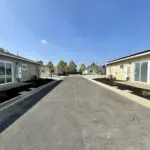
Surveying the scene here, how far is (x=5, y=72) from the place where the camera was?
12352mm

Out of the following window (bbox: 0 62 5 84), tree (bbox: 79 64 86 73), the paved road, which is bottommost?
the paved road

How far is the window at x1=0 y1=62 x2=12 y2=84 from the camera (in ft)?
38.4

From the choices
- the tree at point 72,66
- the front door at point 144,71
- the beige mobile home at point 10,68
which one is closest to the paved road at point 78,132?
the beige mobile home at point 10,68

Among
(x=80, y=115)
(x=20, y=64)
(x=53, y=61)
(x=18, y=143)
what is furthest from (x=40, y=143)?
(x=53, y=61)

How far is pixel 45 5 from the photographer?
1452 centimetres

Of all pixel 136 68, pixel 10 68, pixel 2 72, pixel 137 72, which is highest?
pixel 136 68

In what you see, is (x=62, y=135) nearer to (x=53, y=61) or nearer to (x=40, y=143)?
(x=40, y=143)

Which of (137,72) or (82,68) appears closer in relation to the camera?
(137,72)

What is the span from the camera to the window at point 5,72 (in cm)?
1171

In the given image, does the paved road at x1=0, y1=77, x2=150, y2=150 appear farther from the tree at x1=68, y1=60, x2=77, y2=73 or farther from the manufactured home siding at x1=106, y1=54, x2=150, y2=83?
the tree at x1=68, y1=60, x2=77, y2=73

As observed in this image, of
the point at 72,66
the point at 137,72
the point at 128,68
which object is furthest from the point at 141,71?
the point at 72,66

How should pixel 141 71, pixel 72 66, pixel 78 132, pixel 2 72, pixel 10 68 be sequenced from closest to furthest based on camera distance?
pixel 78 132 → pixel 2 72 → pixel 10 68 → pixel 141 71 → pixel 72 66

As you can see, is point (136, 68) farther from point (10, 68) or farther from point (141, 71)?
point (10, 68)

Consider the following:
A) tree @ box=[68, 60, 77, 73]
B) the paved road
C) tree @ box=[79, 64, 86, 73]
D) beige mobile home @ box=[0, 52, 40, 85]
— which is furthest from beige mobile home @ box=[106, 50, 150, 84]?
tree @ box=[79, 64, 86, 73]
